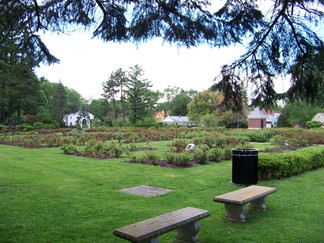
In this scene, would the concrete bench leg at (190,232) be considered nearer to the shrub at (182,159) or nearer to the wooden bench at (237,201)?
the wooden bench at (237,201)

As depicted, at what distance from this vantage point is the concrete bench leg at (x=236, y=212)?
211 inches

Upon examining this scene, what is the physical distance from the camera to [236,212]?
5.40m

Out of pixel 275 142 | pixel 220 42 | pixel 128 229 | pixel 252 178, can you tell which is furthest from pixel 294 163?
pixel 275 142

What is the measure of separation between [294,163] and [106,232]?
677 cm

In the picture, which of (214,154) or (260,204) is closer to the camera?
(260,204)

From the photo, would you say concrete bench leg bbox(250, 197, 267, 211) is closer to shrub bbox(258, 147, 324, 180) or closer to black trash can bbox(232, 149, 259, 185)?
black trash can bbox(232, 149, 259, 185)

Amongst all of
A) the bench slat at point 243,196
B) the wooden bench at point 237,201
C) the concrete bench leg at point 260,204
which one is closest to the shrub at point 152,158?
the bench slat at point 243,196

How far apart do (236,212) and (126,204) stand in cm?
220

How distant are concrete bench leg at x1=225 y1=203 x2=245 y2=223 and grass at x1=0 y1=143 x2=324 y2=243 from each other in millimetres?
127

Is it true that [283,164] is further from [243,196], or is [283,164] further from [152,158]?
[152,158]

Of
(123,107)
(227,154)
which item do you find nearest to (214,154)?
(227,154)

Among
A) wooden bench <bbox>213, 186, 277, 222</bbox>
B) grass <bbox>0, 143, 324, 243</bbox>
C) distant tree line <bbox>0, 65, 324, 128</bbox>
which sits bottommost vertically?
grass <bbox>0, 143, 324, 243</bbox>

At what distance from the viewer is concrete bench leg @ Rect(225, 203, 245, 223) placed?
537 cm

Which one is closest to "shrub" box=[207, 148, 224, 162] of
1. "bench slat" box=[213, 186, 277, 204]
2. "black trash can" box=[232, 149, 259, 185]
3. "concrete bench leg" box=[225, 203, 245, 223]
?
"black trash can" box=[232, 149, 259, 185]
